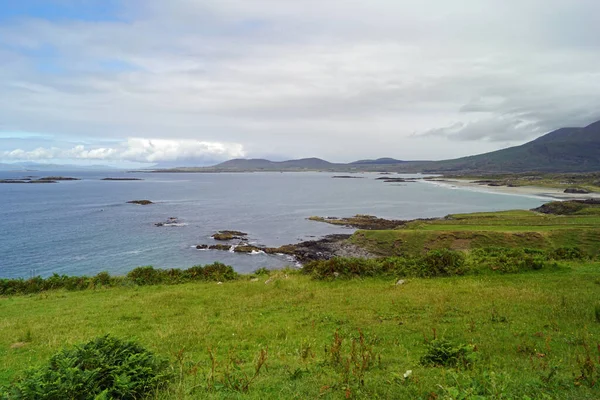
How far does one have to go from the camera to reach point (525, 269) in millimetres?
21812

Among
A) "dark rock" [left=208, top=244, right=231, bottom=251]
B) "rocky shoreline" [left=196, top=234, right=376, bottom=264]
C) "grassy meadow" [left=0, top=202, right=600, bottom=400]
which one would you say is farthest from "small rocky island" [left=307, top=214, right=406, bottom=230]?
"grassy meadow" [left=0, top=202, right=600, bottom=400]

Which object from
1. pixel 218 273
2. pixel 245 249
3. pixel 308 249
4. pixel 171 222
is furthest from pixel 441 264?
pixel 171 222

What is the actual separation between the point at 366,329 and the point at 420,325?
1977mm

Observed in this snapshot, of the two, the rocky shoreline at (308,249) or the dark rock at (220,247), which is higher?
the dark rock at (220,247)

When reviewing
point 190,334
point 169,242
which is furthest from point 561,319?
point 169,242

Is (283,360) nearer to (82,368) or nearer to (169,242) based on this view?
(82,368)

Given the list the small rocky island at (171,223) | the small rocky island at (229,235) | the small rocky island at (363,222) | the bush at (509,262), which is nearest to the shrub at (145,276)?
the bush at (509,262)

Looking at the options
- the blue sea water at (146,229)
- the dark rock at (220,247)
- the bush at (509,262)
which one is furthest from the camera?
the dark rock at (220,247)

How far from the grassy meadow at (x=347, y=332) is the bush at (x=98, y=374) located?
451 mm

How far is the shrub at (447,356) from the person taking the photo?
868 cm

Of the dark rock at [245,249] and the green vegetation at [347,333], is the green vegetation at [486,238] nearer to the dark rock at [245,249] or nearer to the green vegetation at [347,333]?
the dark rock at [245,249]

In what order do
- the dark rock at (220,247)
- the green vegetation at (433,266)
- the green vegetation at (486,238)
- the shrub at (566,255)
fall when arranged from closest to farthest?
the green vegetation at (433,266)
the shrub at (566,255)
the green vegetation at (486,238)
the dark rock at (220,247)

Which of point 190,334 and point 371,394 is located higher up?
point 371,394

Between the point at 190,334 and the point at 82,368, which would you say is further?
the point at 190,334
